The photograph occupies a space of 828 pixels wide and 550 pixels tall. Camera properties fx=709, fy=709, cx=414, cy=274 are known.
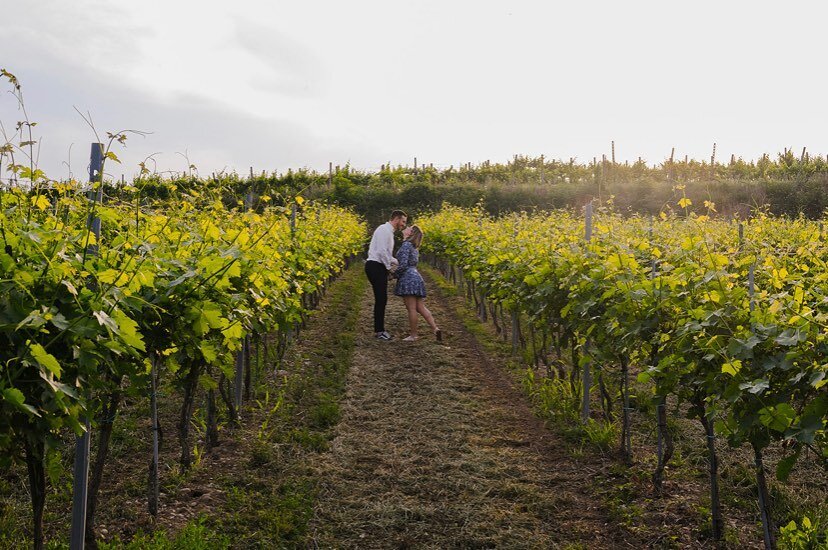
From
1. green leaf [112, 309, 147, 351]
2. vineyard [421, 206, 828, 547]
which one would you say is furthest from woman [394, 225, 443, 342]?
green leaf [112, 309, 147, 351]

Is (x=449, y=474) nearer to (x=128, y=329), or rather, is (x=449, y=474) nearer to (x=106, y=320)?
(x=128, y=329)

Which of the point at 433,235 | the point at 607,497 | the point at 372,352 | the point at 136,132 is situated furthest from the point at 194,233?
the point at 433,235

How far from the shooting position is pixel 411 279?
33.0 ft

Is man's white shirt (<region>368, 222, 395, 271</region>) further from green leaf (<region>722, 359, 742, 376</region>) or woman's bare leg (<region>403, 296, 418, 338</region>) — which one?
green leaf (<region>722, 359, 742, 376</region>)

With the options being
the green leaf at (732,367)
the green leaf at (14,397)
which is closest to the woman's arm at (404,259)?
the green leaf at (732,367)

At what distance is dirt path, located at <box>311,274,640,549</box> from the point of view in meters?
4.46

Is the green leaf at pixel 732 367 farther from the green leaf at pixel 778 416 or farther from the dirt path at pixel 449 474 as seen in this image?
the dirt path at pixel 449 474

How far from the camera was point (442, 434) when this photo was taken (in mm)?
6320

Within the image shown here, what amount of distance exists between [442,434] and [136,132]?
3852 mm

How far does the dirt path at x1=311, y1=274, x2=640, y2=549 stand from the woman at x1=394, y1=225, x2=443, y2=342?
1856 millimetres

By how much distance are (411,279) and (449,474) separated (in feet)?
16.1

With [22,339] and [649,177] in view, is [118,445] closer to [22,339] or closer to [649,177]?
[22,339]

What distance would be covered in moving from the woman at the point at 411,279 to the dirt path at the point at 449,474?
1.86 m

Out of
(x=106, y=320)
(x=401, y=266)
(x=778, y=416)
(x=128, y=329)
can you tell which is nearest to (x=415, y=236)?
(x=401, y=266)
